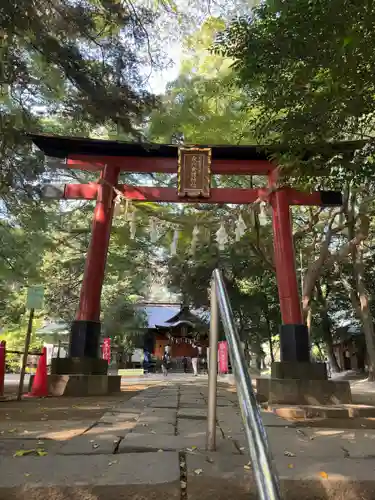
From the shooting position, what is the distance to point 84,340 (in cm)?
738

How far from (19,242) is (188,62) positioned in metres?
7.42

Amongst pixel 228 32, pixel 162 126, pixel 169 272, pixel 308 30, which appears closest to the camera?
pixel 308 30

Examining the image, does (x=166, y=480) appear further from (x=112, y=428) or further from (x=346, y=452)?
(x=112, y=428)

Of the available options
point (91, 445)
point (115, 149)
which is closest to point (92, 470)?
point (91, 445)

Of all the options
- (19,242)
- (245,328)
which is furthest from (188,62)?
(245,328)

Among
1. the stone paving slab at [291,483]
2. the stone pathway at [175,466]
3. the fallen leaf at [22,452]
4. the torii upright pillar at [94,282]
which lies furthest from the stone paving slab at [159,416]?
the torii upright pillar at [94,282]

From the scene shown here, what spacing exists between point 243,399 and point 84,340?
20.4 feet

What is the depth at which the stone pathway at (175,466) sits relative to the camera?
188 centimetres

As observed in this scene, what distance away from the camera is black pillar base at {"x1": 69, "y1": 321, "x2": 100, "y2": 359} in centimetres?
734

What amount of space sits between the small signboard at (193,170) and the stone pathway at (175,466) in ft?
20.4

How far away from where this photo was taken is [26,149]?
6188 mm

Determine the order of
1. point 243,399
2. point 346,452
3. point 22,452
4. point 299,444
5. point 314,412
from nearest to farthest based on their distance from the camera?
point 243,399 → point 22,452 → point 346,452 → point 299,444 → point 314,412

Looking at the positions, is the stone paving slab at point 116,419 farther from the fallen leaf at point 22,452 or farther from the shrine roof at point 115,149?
the shrine roof at point 115,149

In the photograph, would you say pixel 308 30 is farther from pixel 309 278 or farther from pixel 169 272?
pixel 169 272
